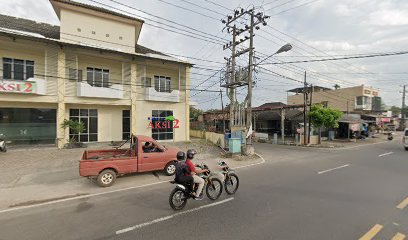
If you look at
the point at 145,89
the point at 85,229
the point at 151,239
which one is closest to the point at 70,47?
the point at 145,89

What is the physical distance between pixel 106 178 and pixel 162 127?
12.3 meters

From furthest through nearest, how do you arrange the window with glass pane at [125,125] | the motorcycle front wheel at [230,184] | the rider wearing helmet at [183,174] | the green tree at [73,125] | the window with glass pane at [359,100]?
the window with glass pane at [359,100] < the window with glass pane at [125,125] < the green tree at [73,125] < the motorcycle front wheel at [230,184] < the rider wearing helmet at [183,174]

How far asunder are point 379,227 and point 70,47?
19623mm

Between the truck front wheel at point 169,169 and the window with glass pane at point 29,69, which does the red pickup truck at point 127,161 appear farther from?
the window with glass pane at point 29,69

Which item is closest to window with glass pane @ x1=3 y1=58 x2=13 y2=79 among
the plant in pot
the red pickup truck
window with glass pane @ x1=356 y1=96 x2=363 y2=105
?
the plant in pot

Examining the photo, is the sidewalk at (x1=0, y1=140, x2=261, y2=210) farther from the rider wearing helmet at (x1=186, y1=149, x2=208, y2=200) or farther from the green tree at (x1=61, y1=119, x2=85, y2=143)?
the rider wearing helmet at (x1=186, y1=149, x2=208, y2=200)

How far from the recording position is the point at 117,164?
8.21 metres

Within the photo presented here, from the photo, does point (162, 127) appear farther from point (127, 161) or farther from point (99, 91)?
point (127, 161)

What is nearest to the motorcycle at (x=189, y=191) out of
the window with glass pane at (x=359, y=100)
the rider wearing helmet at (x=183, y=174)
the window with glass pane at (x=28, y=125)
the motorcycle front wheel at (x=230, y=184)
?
the rider wearing helmet at (x=183, y=174)

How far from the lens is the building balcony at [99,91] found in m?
16.4

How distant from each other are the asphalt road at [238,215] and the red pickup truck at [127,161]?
117 centimetres

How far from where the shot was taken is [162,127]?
66.4 ft

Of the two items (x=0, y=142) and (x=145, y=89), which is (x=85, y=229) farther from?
(x=145, y=89)

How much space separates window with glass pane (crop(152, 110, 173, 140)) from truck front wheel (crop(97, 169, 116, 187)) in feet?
39.1
